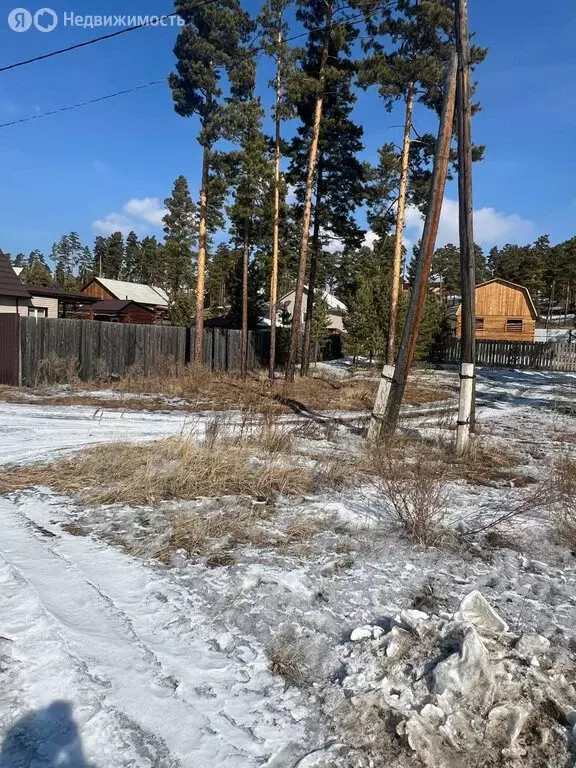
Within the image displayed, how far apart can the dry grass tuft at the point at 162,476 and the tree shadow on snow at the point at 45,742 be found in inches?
109

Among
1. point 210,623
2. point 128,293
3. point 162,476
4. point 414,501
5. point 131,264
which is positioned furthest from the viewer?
point 131,264

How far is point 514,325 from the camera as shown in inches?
1652

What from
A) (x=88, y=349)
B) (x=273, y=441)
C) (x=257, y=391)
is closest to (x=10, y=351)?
(x=88, y=349)

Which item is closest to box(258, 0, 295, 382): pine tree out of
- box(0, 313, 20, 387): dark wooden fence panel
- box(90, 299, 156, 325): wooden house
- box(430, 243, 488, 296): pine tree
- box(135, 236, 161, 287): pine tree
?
box(0, 313, 20, 387): dark wooden fence panel

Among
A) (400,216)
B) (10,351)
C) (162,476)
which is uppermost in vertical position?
(400,216)

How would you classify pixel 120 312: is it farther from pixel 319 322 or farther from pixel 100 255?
pixel 100 255

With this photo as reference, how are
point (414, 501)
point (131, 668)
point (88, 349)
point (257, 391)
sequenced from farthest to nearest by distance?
point (88, 349)
point (257, 391)
point (414, 501)
point (131, 668)

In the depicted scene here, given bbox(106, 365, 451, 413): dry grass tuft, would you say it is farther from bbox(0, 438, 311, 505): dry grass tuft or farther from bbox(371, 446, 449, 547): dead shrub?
bbox(371, 446, 449, 547): dead shrub

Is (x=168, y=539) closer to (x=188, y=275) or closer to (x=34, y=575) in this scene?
(x=34, y=575)

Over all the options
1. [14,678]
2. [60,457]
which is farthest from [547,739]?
[60,457]

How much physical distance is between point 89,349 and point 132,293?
46.7m

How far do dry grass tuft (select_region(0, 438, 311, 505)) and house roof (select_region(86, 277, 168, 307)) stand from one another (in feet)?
179

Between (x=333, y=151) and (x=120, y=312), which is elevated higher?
(x=333, y=151)

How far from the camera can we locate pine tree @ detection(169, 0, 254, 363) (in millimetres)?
17641
